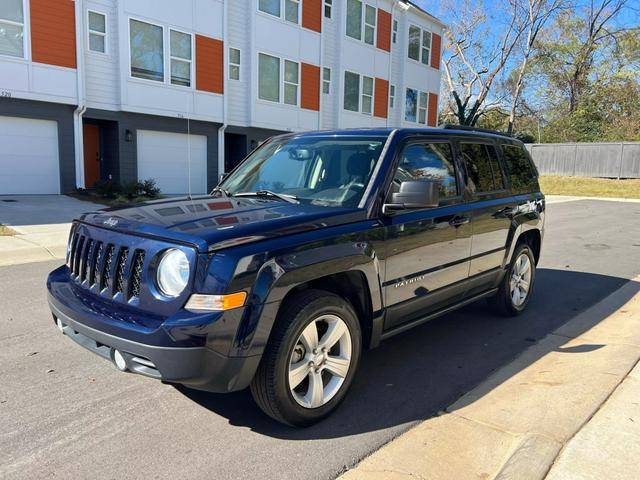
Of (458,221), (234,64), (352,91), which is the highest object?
(234,64)

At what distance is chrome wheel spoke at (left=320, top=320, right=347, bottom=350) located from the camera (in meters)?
3.23

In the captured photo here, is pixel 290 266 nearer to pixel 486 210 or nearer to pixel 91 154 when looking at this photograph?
pixel 486 210

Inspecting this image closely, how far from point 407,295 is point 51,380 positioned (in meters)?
2.63

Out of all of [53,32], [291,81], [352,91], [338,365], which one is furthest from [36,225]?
[352,91]

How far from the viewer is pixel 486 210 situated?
4.72 meters

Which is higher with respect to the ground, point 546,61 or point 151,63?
point 546,61

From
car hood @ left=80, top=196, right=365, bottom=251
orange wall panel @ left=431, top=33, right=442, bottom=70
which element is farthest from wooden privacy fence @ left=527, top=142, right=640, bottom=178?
car hood @ left=80, top=196, right=365, bottom=251

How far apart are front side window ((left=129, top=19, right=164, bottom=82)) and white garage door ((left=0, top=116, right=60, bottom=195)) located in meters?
3.21

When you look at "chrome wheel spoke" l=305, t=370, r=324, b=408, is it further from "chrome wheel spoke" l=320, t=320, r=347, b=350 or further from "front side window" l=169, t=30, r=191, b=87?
"front side window" l=169, t=30, r=191, b=87

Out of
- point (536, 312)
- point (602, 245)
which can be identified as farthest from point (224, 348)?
point (602, 245)

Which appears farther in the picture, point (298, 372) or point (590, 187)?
point (590, 187)

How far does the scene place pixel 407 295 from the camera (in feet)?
12.6

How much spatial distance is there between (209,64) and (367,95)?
941 centimetres

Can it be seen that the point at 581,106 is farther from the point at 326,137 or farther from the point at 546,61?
the point at 326,137
